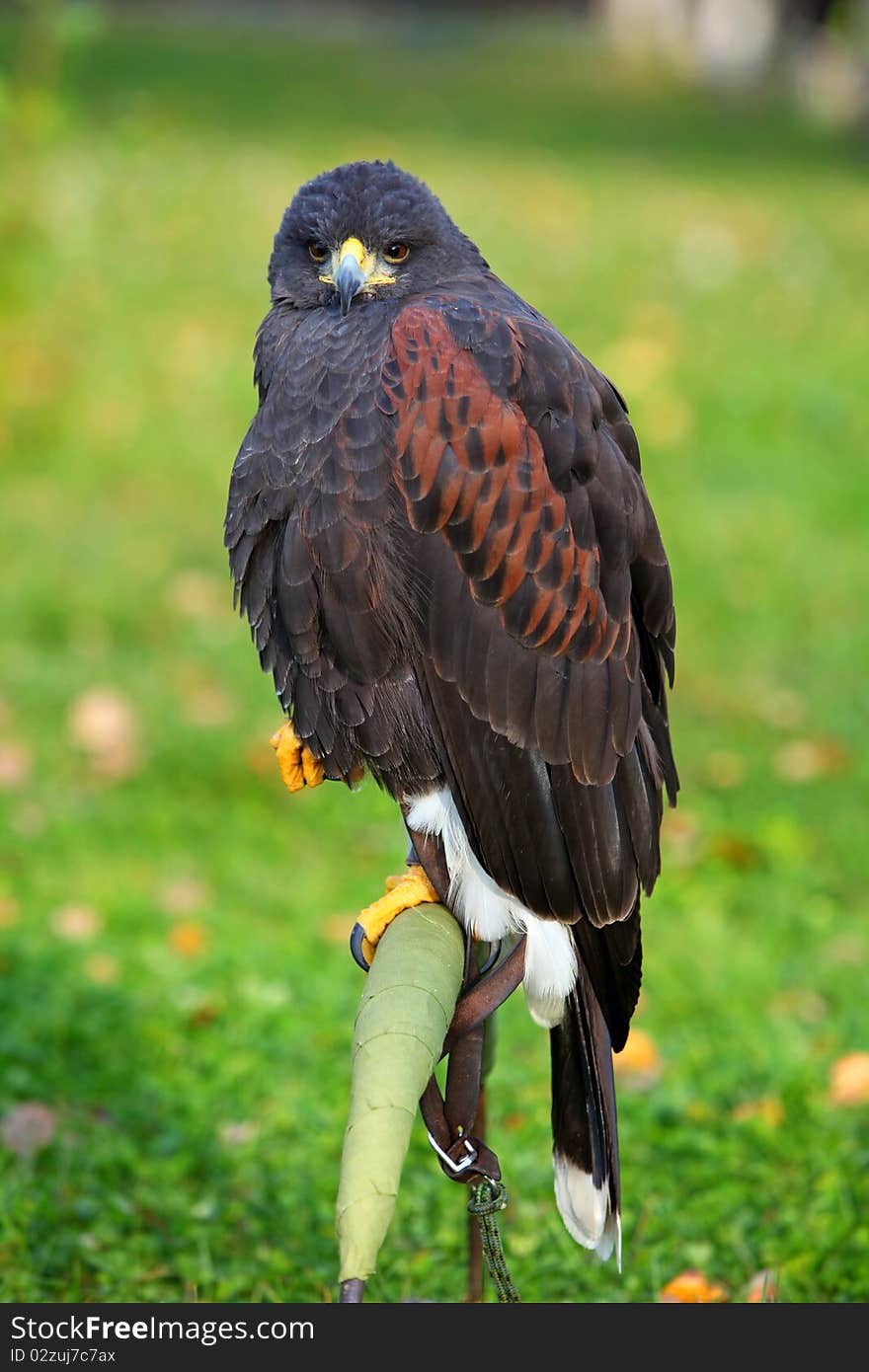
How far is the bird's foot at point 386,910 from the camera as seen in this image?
96.7 inches

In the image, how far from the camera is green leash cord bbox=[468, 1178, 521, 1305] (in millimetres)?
2303

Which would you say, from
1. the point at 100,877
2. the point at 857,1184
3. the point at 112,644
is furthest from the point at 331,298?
the point at 112,644

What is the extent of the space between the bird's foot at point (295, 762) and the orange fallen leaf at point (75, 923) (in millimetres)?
1838

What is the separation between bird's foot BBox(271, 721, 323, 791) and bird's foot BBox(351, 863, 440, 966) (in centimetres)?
25

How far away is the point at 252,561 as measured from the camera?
8.20ft

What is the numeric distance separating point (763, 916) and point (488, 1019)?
2249 mm

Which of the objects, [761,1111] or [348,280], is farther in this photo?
[761,1111]

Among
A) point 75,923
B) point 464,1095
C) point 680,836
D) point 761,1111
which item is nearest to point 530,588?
point 464,1095

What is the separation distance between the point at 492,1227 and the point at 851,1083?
1.59 meters

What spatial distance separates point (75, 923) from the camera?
433 cm

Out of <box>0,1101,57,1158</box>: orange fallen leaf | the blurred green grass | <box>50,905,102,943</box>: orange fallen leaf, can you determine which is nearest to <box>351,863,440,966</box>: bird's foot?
the blurred green grass

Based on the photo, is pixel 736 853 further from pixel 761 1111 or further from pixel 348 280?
pixel 348 280
